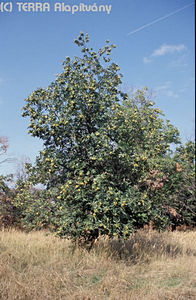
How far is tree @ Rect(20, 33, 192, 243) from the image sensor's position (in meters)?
7.70

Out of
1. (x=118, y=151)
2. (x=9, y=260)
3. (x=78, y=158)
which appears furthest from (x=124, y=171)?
(x=9, y=260)

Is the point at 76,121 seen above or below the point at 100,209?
above

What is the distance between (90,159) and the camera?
8.29m

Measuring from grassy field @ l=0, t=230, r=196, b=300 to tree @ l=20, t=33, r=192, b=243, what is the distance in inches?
29.7

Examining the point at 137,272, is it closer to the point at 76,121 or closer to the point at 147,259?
the point at 147,259

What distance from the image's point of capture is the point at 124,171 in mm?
8570

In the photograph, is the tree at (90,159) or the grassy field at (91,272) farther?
the tree at (90,159)

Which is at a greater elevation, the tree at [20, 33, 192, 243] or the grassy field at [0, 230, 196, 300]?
the tree at [20, 33, 192, 243]

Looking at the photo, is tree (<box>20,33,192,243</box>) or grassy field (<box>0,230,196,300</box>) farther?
tree (<box>20,33,192,243</box>)

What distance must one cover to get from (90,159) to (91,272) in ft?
9.17

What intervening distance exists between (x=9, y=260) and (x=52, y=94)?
455 cm

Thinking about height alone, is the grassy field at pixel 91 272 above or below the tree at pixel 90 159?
below

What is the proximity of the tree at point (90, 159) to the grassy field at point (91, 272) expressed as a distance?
75cm

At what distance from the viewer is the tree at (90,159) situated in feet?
25.3
